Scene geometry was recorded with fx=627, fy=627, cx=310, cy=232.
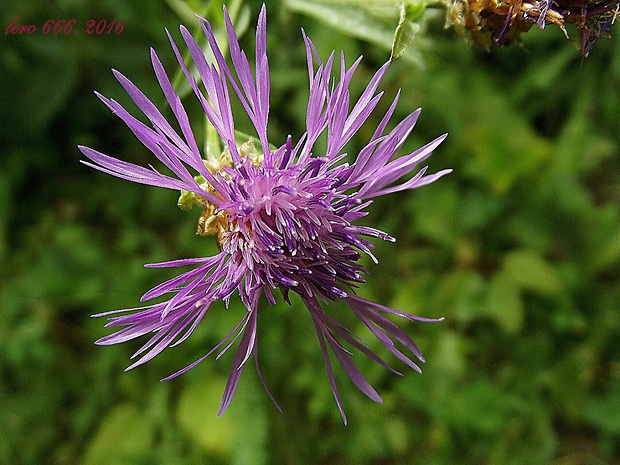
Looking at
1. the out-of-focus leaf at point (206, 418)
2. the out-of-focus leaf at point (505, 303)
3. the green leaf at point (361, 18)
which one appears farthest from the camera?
the out-of-focus leaf at point (505, 303)

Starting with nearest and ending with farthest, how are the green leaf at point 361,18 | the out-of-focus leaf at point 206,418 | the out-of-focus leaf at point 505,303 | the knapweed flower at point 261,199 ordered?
1. the knapweed flower at point 261,199
2. the green leaf at point 361,18
3. the out-of-focus leaf at point 206,418
4. the out-of-focus leaf at point 505,303

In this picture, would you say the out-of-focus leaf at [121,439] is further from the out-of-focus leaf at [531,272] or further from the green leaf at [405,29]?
the green leaf at [405,29]

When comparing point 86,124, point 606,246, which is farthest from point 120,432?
point 606,246

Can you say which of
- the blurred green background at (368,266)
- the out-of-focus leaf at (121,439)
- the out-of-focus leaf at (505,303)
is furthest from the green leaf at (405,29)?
the out-of-focus leaf at (121,439)

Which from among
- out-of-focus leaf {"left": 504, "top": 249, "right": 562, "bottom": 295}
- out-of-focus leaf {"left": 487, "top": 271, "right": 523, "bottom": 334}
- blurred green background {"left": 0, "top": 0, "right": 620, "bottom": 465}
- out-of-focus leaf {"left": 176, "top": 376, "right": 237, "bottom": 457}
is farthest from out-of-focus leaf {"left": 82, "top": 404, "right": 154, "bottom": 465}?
out-of-focus leaf {"left": 504, "top": 249, "right": 562, "bottom": 295}

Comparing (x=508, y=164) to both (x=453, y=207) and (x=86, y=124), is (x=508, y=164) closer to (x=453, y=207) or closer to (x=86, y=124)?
(x=453, y=207)

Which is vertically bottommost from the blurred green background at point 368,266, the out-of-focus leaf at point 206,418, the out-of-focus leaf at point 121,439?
the out-of-focus leaf at point 121,439

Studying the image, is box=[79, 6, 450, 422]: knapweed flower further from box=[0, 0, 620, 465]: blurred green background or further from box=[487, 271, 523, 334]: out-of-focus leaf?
box=[487, 271, 523, 334]: out-of-focus leaf

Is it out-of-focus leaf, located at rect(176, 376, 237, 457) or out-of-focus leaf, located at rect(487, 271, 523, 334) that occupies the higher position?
out-of-focus leaf, located at rect(487, 271, 523, 334)

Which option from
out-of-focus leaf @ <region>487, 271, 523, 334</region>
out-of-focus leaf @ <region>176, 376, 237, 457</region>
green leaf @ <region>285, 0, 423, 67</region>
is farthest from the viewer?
out-of-focus leaf @ <region>487, 271, 523, 334</region>
